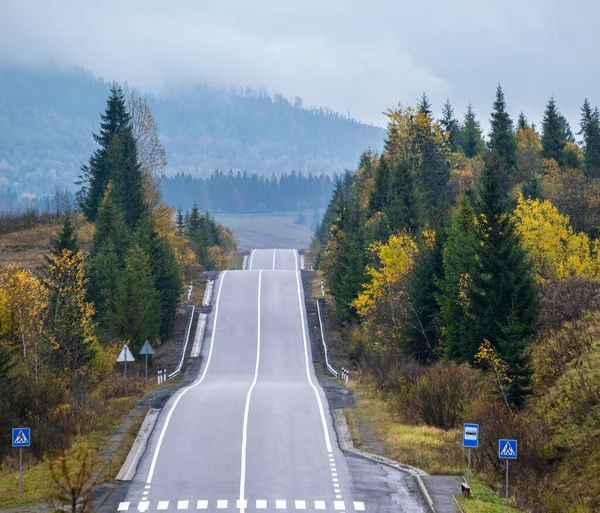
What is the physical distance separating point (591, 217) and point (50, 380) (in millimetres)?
44708

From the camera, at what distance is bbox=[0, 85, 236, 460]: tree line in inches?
1265

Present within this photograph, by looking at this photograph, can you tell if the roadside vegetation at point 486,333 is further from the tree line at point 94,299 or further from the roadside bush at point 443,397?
the tree line at point 94,299

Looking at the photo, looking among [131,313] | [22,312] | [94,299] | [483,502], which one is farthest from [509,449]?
[94,299]

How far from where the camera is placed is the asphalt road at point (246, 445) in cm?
2333

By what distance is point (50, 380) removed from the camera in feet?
113

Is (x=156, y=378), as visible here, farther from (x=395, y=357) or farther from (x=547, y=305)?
(x=547, y=305)

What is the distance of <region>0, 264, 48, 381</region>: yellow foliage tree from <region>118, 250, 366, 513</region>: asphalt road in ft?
23.2

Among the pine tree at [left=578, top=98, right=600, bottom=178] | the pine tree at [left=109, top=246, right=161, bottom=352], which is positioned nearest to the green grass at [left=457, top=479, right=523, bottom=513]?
the pine tree at [left=109, top=246, right=161, bottom=352]

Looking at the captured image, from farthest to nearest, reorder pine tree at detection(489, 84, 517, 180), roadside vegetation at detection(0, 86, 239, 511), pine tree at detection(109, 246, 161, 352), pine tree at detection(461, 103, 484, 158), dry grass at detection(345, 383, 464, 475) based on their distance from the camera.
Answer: pine tree at detection(461, 103, 484, 158)
pine tree at detection(489, 84, 517, 180)
pine tree at detection(109, 246, 161, 352)
roadside vegetation at detection(0, 86, 239, 511)
dry grass at detection(345, 383, 464, 475)

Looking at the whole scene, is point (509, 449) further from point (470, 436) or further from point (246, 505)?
point (246, 505)

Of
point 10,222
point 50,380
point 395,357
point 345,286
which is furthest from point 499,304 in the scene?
point 10,222

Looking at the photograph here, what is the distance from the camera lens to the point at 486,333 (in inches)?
1396

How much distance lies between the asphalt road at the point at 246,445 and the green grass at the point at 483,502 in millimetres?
2690

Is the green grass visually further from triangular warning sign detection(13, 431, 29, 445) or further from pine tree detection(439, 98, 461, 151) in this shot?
pine tree detection(439, 98, 461, 151)
